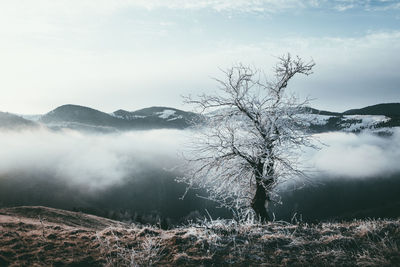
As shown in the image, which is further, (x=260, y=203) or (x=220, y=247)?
(x=260, y=203)

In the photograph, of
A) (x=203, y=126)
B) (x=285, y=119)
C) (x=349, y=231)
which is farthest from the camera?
(x=203, y=126)

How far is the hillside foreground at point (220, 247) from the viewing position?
7.62 m

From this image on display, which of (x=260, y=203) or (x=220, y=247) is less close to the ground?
(x=220, y=247)

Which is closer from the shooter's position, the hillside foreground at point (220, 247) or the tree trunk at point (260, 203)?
the hillside foreground at point (220, 247)

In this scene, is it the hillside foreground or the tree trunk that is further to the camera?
the tree trunk

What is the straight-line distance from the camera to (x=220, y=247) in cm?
880

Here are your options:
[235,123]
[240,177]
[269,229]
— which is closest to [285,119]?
[235,123]

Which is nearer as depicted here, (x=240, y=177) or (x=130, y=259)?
(x=130, y=259)

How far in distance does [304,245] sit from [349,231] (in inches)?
75.7

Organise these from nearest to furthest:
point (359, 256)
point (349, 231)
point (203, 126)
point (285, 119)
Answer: point (359, 256) < point (349, 231) < point (285, 119) < point (203, 126)

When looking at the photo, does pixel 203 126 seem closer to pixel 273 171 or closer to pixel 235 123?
pixel 235 123

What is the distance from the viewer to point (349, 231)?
30.3 feet

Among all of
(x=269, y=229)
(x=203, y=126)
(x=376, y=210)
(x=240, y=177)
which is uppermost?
(x=203, y=126)

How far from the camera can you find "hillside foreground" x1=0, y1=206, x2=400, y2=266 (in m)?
7.62
